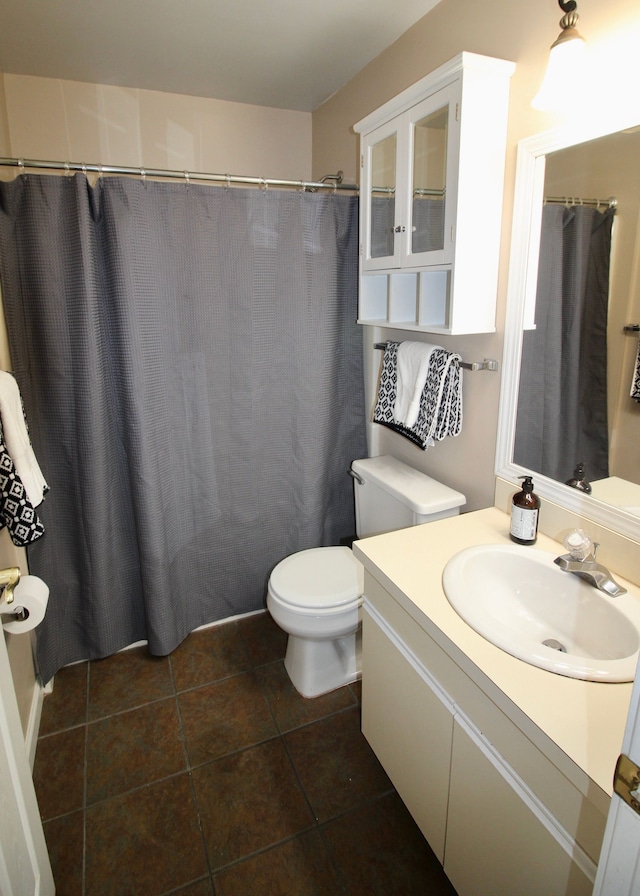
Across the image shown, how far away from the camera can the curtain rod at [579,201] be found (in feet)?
3.80

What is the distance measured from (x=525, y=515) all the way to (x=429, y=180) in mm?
1013

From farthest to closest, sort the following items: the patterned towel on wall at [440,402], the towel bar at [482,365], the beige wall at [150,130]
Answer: the beige wall at [150,130] < the patterned towel on wall at [440,402] < the towel bar at [482,365]

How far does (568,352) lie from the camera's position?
4.39 ft

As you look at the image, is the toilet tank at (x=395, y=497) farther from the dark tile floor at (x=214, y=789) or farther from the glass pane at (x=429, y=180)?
the glass pane at (x=429, y=180)

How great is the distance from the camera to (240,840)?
1425mm

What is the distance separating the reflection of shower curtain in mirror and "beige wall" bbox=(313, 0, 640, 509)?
0.13 metres

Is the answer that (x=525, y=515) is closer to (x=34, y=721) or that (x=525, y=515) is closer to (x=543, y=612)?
(x=543, y=612)

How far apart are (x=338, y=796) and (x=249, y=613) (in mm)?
962

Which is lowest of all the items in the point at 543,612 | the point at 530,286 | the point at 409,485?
the point at 543,612

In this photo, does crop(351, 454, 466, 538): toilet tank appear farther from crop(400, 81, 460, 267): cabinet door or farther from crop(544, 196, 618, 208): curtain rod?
crop(544, 196, 618, 208): curtain rod

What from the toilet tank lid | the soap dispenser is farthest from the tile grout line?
the soap dispenser

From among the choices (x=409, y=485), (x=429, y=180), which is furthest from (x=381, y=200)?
(x=409, y=485)

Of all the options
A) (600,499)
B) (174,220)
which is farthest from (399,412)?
(174,220)

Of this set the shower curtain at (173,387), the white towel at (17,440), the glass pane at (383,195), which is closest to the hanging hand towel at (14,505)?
the white towel at (17,440)
